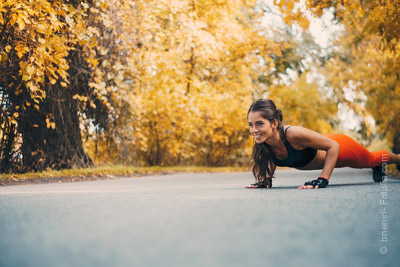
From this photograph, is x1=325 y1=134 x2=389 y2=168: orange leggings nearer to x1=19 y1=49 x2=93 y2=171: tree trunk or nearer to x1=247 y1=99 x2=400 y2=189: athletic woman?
x1=247 y1=99 x2=400 y2=189: athletic woman

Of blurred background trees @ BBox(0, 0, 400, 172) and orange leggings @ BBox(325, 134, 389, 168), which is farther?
blurred background trees @ BBox(0, 0, 400, 172)

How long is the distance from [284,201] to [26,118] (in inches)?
324

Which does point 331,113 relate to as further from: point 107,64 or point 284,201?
point 284,201

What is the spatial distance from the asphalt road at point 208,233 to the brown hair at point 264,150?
1.66m

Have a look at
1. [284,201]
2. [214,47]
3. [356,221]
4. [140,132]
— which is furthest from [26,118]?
[356,221]

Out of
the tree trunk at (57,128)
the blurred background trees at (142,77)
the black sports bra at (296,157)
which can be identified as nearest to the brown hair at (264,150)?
the black sports bra at (296,157)

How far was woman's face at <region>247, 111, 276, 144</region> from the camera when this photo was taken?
575cm

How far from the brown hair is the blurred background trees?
11.0 feet

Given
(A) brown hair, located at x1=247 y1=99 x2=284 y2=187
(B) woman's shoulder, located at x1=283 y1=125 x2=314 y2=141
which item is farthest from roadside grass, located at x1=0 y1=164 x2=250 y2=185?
(B) woman's shoulder, located at x1=283 y1=125 x2=314 y2=141

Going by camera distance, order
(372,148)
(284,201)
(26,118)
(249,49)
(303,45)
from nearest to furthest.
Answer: (284,201), (26,118), (249,49), (303,45), (372,148)

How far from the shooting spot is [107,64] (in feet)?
38.9

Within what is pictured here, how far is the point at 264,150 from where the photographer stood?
609cm

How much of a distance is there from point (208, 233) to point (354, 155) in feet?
12.8

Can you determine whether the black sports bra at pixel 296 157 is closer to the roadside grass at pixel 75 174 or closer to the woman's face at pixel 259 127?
the woman's face at pixel 259 127
